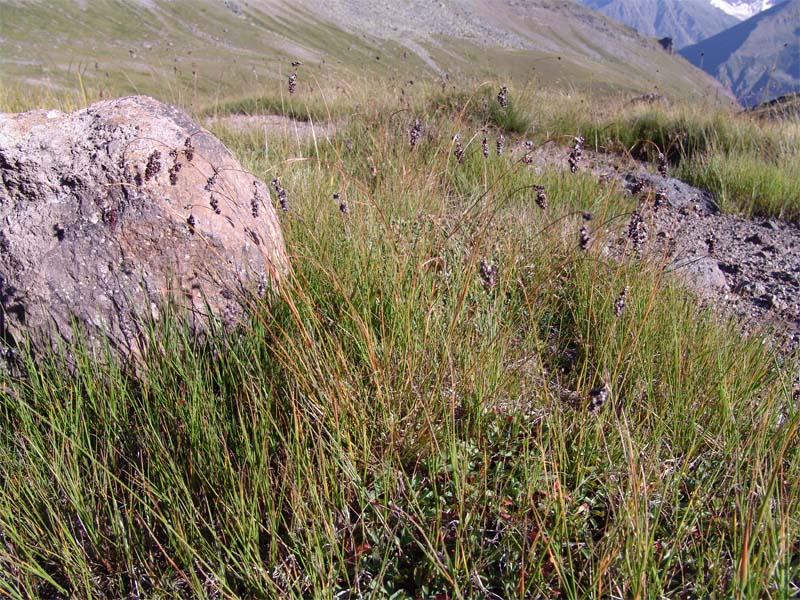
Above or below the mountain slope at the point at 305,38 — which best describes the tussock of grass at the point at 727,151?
below

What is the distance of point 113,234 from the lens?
6.75 ft

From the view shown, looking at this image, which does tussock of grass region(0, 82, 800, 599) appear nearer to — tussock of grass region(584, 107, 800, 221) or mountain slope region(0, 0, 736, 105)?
tussock of grass region(584, 107, 800, 221)

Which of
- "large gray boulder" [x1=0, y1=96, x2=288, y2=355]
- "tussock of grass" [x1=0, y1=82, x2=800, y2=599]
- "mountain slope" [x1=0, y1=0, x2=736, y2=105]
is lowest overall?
"tussock of grass" [x1=0, y1=82, x2=800, y2=599]

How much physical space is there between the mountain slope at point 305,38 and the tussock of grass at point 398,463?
37.8 metres

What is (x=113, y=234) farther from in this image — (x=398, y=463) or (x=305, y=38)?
(x=305, y=38)

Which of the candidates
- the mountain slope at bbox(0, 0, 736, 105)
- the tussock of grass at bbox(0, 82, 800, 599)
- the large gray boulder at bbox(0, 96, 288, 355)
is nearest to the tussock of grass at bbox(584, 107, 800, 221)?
the tussock of grass at bbox(0, 82, 800, 599)

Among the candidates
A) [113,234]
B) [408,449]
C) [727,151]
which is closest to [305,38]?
[727,151]

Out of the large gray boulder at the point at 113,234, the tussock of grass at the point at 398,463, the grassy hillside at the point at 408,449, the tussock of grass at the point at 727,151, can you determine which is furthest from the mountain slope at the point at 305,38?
the tussock of grass at the point at 398,463

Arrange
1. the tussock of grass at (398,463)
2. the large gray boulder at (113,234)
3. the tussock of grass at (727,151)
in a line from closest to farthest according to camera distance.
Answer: the tussock of grass at (398,463) → the large gray boulder at (113,234) → the tussock of grass at (727,151)

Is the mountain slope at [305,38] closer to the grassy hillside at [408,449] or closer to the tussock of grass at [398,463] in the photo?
the grassy hillside at [408,449]

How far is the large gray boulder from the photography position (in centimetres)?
196

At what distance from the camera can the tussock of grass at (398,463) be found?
1.30 metres

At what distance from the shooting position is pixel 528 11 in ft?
531

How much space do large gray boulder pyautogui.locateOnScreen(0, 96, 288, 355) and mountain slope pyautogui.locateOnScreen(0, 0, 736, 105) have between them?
121 ft
